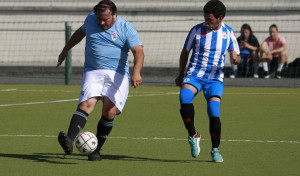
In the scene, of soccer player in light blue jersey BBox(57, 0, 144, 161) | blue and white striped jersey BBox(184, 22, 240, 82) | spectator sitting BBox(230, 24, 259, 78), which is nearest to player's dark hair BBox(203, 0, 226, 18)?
blue and white striped jersey BBox(184, 22, 240, 82)

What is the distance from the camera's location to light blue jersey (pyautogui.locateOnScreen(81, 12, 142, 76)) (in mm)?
7500

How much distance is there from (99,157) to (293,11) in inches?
724

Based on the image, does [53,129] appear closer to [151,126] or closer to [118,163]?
[151,126]

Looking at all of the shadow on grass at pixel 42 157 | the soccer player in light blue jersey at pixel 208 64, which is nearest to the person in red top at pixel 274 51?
the soccer player in light blue jersey at pixel 208 64

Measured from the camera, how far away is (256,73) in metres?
20.8

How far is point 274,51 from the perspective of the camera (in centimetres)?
2044

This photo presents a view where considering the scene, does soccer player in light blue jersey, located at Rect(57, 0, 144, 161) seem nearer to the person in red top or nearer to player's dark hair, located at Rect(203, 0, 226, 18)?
player's dark hair, located at Rect(203, 0, 226, 18)

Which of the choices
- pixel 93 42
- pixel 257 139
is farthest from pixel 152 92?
pixel 93 42

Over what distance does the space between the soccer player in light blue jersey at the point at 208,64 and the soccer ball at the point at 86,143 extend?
1032 millimetres

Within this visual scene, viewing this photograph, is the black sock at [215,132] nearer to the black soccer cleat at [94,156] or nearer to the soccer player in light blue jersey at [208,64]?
the soccer player in light blue jersey at [208,64]

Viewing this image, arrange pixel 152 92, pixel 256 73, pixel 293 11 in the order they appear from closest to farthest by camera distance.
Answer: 1. pixel 152 92
2. pixel 256 73
3. pixel 293 11

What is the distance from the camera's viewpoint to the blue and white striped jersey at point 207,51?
7.65 meters

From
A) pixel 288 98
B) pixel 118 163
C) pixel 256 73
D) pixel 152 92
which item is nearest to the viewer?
pixel 118 163

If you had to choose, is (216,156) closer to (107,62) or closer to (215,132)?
(215,132)
